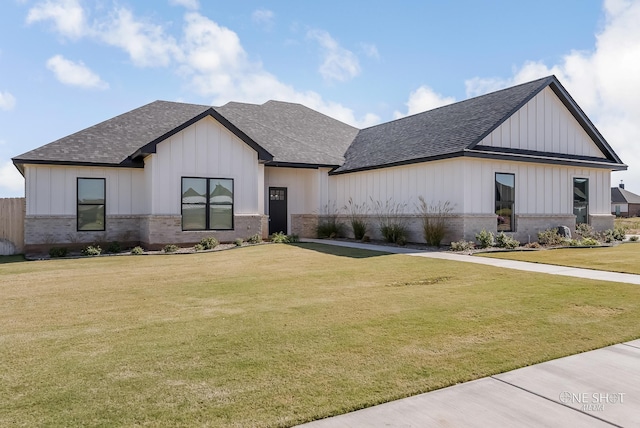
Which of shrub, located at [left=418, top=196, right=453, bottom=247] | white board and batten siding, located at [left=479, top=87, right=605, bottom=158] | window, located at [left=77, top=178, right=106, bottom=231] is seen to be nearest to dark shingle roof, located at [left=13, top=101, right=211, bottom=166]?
window, located at [left=77, top=178, right=106, bottom=231]

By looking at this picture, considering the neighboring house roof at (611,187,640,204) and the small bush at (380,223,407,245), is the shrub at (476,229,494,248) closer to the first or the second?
the small bush at (380,223,407,245)

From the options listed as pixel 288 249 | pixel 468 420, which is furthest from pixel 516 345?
pixel 288 249

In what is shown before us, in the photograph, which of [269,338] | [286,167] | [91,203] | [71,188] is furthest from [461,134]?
[71,188]

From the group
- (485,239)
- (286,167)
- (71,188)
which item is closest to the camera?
(485,239)

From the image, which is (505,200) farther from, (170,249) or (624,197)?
(624,197)

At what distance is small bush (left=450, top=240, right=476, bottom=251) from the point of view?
15484 millimetres

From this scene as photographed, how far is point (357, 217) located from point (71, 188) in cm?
1233

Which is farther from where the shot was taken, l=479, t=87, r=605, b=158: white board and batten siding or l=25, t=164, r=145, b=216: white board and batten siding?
l=479, t=87, r=605, b=158: white board and batten siding

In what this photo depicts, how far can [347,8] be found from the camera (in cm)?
1467

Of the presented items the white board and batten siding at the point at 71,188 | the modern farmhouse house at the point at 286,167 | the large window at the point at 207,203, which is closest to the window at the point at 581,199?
the modern farmhouse house at the point at 286,167

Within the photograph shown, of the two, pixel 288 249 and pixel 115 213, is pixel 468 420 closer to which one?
pixel 288 249

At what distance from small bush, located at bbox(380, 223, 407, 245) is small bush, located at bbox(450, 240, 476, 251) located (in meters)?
2.46

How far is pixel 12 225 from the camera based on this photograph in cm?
1700

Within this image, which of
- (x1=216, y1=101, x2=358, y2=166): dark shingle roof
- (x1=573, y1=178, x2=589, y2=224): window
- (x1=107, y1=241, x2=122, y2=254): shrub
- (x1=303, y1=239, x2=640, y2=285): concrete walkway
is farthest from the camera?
(x1=216, y1=101, x2=358, y2=166): dark shingle roof
